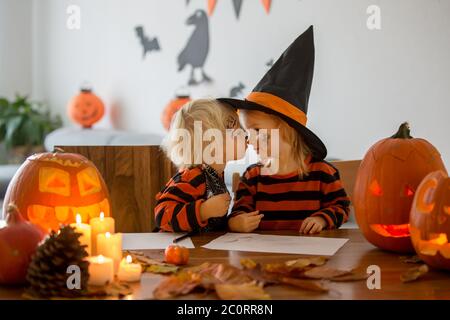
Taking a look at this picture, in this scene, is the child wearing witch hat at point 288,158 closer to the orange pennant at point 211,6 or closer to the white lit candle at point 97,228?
the white lit candle at point 97,228

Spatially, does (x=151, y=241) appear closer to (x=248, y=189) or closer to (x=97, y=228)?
(x=97, y=228)

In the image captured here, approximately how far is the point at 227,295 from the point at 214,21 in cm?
304

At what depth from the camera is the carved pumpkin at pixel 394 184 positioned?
1.11 meters

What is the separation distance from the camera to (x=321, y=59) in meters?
2.76

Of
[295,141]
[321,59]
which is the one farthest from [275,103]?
[321,59]

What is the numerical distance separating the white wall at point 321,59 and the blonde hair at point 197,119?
36.9 inches

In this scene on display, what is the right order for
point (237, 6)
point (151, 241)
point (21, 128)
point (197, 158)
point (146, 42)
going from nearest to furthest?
point (151, 241)
point (197, 158)
point (237, 6)
point (146, 42)
point (21, 128)

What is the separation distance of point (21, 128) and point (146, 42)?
1.64 meters

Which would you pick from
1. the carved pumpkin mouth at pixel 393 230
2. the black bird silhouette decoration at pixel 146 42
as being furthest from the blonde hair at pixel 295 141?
the black bird silhouette decoration at pixel 146 42

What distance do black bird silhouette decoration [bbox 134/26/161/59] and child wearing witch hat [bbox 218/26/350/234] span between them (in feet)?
9.50

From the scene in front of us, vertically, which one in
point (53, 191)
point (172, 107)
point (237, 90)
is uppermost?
point (237, 90)

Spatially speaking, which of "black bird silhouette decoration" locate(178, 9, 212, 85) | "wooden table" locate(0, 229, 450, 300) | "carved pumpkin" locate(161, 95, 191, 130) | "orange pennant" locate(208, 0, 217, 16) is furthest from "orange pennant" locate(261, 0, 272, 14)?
"wooden table" locate(0, 229, 450, 300)
